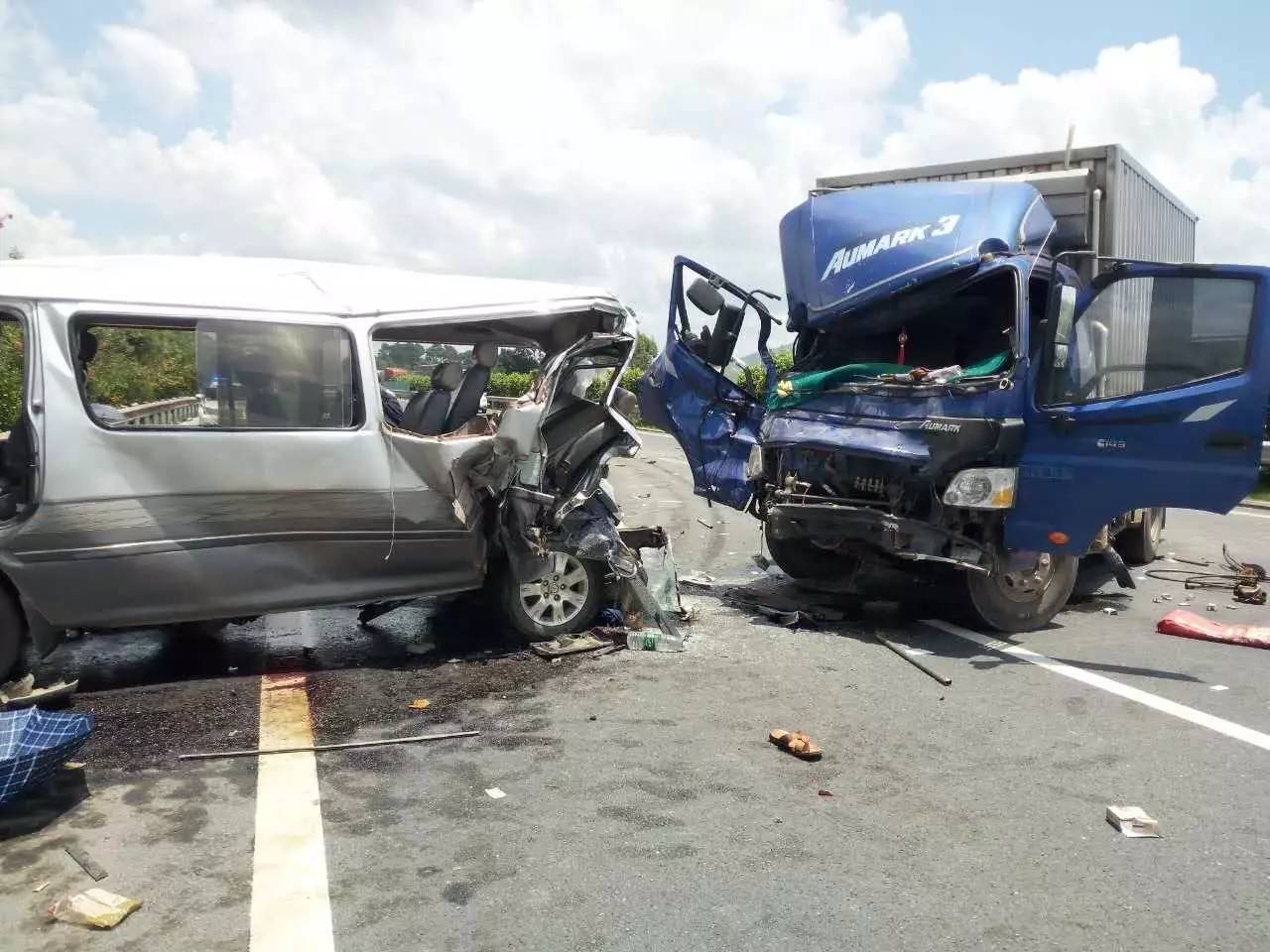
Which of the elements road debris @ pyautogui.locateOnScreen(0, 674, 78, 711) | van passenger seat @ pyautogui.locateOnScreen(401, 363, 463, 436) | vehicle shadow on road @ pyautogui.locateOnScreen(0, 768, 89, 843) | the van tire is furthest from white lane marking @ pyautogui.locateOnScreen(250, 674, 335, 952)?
van passenger seat @ pyautogui.locateOnScreen(401, 363, 463, 436)

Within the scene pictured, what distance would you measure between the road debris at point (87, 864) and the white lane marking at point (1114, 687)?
192 inches

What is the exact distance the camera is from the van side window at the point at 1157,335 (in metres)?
5.97

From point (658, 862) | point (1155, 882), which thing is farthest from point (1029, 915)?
point (658, 862)

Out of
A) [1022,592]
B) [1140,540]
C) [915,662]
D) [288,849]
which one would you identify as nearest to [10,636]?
[288,849]

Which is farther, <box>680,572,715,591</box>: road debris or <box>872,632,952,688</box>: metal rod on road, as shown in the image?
<box>680,572,715,591</box>: road debris

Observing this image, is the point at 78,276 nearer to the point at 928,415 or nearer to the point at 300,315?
the point at 300,315

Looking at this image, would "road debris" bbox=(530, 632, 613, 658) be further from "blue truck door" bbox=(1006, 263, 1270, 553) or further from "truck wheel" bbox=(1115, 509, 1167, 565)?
"truck wheel" bbox=(1115, 509, 1167, 565)

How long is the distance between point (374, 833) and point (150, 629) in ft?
11.3

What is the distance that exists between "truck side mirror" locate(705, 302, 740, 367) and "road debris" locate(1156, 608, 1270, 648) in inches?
143

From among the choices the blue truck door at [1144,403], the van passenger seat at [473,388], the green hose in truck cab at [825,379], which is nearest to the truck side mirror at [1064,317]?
the blue truck door at [1144,403]

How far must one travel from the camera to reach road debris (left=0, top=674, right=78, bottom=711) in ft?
15.1

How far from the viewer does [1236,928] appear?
10.5 ft

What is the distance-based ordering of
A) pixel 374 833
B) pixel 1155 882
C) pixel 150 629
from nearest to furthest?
pixel 1155 882 → pixel 374 833 → pixel 150 629

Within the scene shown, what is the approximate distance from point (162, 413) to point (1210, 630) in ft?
21.8
